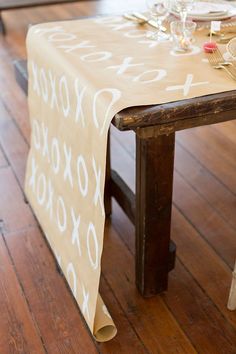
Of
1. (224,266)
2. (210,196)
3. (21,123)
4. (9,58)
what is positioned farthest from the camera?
(9,58)

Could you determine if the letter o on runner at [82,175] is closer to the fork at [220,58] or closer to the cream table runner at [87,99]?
the cream table runner at [87,99]

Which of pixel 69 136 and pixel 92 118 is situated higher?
pixel 92 118

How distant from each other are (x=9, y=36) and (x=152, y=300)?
284 cm

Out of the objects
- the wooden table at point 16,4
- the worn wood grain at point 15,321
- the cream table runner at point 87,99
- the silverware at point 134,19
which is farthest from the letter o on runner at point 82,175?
the wooden table at point 16,4

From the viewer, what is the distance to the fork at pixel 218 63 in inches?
→ 48.1

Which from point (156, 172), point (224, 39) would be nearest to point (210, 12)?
point (224, 39)

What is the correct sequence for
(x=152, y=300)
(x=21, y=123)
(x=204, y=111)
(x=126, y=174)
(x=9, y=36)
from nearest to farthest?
1. (x=204, y=111)
2. (x=152, y=300)
3. (x=126, y=174)
4. (x=21, y=123)
5. (x=9, y=36)

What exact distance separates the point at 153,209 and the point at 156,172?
120mm

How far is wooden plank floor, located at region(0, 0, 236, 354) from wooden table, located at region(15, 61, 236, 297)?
0.11 metres

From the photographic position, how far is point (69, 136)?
55.8 inches

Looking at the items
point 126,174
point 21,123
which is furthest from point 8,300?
point 21,123

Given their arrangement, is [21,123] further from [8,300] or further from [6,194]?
[8,300]

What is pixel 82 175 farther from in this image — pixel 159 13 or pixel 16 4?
pixel 16 4

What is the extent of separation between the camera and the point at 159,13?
152 cm
